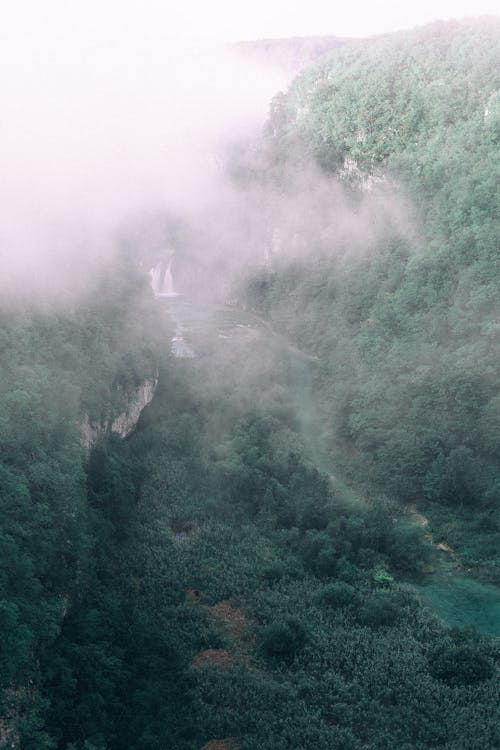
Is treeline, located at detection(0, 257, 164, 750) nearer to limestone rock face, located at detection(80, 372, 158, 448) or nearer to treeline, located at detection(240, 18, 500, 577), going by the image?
limestone rock face, located at detection(80, 372, 158, 448)

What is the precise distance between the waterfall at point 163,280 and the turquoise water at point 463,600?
61547 mm

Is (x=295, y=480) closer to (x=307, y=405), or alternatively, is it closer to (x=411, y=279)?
(x=307, y=405)

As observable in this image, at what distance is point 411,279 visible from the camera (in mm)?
46531

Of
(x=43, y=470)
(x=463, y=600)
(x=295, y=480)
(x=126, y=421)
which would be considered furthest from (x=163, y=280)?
(x=43, y=470)

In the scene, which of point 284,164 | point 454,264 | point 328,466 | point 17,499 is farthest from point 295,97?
point 17,499

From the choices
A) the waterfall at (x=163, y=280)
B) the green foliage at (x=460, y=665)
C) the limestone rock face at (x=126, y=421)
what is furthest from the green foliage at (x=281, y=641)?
the waterfall at (x=163, y=280)

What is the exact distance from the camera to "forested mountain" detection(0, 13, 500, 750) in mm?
18875

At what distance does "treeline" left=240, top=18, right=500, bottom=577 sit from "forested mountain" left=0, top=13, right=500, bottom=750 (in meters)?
0.19

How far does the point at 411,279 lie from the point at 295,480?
19233 millimetres

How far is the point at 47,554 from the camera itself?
20.2 metres

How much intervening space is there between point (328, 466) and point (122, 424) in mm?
11321

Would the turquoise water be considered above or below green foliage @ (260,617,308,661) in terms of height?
below

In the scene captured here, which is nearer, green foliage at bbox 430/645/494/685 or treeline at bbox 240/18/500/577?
green foliage at bbox 430/645/494/685

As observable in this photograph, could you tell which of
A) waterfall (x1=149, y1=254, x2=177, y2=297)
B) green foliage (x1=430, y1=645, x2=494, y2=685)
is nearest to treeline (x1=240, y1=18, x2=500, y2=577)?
green foliage (x1=430, y1=645, x2=494, y2=685)
